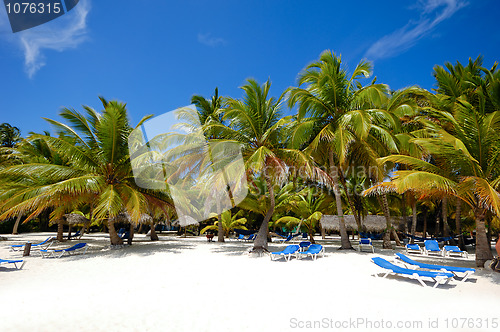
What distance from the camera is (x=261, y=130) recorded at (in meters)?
12.8

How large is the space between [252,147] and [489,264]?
9257 mm

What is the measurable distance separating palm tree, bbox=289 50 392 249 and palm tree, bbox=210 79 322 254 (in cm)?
87

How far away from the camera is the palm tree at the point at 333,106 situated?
1234 cm

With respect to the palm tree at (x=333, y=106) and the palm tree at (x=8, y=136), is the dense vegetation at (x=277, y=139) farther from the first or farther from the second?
the palm tree at (x=8, y=136)

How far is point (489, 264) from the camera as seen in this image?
8.24m

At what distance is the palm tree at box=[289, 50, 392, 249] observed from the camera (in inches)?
486

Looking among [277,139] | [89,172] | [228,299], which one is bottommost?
[228,299]

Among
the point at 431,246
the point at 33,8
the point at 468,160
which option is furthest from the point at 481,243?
the point at 33,8

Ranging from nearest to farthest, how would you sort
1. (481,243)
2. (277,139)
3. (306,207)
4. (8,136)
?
(481,243), (277,139), (306,207), (8,136)

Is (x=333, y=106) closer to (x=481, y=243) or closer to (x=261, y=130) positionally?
(x=261, y=130)

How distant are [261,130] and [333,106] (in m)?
3.76

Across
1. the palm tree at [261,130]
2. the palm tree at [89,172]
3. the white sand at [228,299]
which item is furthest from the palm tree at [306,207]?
the white sand at [228,299]

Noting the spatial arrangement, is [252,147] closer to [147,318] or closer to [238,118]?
[238,118]

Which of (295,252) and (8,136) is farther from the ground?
(8,136)
